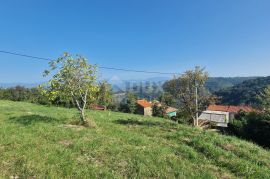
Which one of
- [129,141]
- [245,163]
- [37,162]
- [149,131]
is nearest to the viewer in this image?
[37,162]

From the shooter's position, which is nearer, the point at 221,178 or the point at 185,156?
the point at 221,178

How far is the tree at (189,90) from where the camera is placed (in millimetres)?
15562

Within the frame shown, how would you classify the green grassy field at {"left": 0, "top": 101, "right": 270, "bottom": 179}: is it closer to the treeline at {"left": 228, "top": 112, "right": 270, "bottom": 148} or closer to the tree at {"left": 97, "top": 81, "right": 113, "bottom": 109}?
the tree at {"left": 97, "top": 81, "right": 113, "bottom": 109}

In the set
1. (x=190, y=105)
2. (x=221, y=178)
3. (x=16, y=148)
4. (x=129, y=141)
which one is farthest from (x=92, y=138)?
(x=190, y=105)

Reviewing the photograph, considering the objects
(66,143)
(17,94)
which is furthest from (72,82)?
(17,94)

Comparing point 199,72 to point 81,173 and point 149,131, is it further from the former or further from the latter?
point 81,173

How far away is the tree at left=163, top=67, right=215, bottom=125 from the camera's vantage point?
15.6m

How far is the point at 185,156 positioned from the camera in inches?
284

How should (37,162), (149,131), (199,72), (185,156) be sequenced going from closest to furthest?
(37,162), (185,156), (149,131), (199,72)

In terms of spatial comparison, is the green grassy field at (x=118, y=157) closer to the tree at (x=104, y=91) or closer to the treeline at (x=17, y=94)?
the tree at (x=104, y=91)

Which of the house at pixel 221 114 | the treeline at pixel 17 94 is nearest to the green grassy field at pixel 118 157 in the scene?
the house at pixel 221 114

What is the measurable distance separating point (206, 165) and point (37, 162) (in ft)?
16.0

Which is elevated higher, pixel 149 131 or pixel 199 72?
pixel 199 72

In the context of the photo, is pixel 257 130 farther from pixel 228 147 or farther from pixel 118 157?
pixel 118 157
